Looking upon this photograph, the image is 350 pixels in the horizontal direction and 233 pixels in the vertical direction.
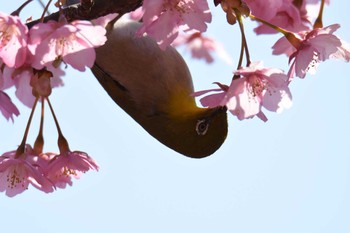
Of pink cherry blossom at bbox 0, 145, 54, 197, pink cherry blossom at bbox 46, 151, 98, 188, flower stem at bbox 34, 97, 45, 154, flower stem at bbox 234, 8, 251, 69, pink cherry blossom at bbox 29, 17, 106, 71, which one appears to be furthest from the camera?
flower stem at bbox 34, 97, 45, 154

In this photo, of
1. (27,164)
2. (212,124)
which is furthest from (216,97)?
(212,124)

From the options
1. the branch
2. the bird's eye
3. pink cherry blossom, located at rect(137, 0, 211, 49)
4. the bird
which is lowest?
pink cherry blossom, located at rect(137, 0, 211, 49)

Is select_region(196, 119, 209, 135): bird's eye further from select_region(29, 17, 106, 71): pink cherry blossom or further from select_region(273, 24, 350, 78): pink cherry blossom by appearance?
select_region(29, 17, 106, 71): pink cherry blossom

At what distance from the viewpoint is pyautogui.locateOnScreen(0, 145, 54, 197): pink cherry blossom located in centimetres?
367

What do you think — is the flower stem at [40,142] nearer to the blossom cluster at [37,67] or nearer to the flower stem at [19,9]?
the blossom cluster at [37,67]

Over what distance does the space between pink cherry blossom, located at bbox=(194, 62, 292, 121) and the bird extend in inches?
73.8

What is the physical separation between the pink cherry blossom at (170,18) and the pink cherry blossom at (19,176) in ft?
3.58

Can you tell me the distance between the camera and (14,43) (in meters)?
2.77

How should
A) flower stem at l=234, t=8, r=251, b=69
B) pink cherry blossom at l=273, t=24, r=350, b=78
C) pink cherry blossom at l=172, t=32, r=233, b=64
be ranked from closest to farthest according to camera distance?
flower stem at l=234, t=8, r=251, b=69
pink cherry blossom at l=273, t=24, r=350, b=78
pink cherry blossom at l=172, t=32, r=233, b=64

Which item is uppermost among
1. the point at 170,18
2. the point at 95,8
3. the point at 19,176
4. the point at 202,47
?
the point at 202,47

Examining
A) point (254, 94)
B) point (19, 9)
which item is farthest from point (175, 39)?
point (19, 9)

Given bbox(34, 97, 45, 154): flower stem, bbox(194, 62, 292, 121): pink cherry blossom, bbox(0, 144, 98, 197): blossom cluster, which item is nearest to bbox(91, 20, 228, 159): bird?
bbox(34, 97, 45, 154): flower stem

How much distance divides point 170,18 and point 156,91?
241cm

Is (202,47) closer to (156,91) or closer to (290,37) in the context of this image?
(156,91)
